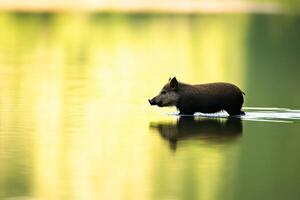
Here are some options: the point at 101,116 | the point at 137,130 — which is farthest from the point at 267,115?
the point at 137,130

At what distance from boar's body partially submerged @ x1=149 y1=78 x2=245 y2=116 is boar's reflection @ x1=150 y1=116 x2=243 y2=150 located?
0.27 metres

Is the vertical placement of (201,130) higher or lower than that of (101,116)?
lower

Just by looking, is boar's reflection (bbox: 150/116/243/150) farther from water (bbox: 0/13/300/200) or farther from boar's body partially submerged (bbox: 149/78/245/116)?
boar's body partially submerged (bbox: 149/78/245/116)

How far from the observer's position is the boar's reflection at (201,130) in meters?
15.8

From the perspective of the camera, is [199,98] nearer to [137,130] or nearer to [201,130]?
[201,130]

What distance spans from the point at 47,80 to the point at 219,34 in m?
26.0

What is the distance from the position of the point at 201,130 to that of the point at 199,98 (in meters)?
1.70

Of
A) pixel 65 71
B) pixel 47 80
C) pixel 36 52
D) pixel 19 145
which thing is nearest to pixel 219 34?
pixel 36 52

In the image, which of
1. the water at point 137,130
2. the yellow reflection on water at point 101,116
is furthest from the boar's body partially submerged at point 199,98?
the yellow reflection on water at point 101,116

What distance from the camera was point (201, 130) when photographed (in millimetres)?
16656

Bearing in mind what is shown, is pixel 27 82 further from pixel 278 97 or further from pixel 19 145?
pixel 19 145

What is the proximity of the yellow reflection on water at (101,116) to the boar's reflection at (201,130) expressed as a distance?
282 mm

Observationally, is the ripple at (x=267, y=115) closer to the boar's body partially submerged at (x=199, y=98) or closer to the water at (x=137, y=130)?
the water at (x=137, y=130)

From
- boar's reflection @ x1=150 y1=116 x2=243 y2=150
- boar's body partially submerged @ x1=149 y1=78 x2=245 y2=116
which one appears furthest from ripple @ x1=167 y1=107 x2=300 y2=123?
boar's reflection @ x1=150 y1=116 x2=243 y2=150
